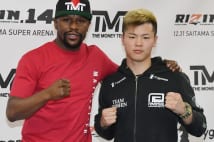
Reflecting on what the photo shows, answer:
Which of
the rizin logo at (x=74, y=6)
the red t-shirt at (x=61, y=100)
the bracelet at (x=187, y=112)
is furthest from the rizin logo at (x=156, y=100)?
the rizin logo at (x=74, y=6)

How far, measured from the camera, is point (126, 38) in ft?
4.27

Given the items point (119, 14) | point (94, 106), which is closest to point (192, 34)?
point (119, 14)

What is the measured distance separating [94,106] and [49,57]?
640 mm

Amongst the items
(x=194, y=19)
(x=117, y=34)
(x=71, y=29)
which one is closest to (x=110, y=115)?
(x=71, y=29)

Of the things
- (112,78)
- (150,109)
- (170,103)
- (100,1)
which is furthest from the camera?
(100,1)

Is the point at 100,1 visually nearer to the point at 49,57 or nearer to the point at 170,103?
the point at 49,57

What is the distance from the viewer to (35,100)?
121cm

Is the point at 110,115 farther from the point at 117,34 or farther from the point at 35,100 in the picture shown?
the point at 117,34

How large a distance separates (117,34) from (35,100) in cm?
81

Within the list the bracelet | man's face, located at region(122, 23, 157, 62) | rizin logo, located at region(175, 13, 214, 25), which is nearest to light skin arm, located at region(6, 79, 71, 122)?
man's face, located at region(122, 23, 157, 62)

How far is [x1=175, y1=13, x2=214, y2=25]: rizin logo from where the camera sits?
6.40 ft

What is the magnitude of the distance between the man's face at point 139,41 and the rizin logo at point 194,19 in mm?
685

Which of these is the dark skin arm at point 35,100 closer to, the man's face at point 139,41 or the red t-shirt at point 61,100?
the red t-shirt at point 61,100

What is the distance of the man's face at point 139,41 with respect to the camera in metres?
1.28
